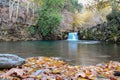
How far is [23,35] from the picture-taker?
167 ft

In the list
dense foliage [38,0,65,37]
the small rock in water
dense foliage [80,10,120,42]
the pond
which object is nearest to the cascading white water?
dense foliage [80,10,120,42]

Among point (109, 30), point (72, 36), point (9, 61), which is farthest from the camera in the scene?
point (72, 36)

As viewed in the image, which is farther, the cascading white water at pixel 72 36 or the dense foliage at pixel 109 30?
the cascading white water at pixel 72 36

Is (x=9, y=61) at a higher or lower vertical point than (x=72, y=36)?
higher

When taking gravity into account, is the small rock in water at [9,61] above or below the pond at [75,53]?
above

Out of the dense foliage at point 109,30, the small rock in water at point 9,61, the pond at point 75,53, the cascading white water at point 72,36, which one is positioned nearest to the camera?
the small rock in water at point 9,61

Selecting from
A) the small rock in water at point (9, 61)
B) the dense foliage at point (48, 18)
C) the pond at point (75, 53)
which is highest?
the dense foliage at point (48, 18)

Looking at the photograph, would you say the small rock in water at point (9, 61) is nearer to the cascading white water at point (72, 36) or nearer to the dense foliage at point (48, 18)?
the cascading white water at point (72, 36)

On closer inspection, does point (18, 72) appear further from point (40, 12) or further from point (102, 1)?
point (40, 12)

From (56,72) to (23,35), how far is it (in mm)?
43727

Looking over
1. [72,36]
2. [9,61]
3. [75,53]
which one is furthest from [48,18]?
[9,61]

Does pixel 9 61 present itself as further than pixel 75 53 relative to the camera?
No

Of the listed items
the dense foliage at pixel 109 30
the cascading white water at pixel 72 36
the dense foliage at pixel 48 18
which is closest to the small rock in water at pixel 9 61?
the dense foliage at pixel 109 30

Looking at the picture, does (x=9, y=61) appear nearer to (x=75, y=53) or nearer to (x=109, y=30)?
(x=75, y=53)
